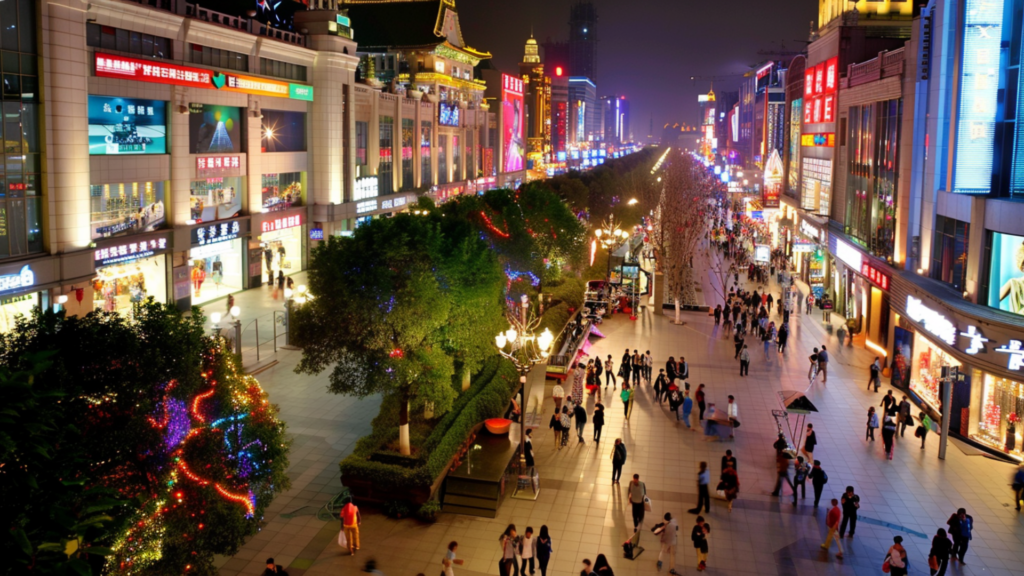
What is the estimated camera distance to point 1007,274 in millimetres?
20391

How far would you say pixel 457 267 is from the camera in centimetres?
1866

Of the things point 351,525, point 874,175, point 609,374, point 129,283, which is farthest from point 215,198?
point 874,175

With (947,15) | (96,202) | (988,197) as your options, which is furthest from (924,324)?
(96,202)

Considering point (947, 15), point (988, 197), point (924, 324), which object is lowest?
point (924, 324)

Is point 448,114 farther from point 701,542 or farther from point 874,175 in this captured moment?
point 701,542

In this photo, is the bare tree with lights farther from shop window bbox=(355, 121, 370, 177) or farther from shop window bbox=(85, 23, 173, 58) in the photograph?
shop window bbox=(85, 23, 173, 58)

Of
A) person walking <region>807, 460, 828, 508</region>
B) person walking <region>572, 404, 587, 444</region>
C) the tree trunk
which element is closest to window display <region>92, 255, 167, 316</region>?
the tree trunk

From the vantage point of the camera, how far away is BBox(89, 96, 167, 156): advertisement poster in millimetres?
27906

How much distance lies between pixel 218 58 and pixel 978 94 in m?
29.2

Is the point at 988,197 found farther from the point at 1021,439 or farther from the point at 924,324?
the point at 1021,439

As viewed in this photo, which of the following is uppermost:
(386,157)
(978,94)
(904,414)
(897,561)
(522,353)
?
(978,94)

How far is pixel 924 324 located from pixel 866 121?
569 inches

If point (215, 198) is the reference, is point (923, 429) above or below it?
below

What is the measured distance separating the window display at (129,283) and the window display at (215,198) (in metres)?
3.23
